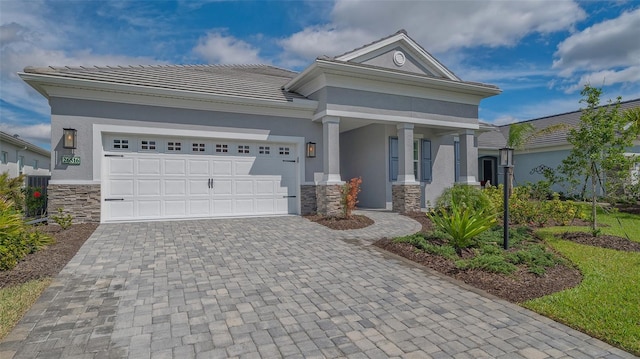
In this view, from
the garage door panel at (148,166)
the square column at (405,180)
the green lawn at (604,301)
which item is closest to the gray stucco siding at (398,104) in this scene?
the square column at (405,180)

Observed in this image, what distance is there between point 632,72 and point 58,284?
26.2 metres

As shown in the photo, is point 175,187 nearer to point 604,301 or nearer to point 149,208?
point 149,208

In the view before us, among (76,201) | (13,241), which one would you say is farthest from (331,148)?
(13,241)

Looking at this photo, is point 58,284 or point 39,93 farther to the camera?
point 39,93

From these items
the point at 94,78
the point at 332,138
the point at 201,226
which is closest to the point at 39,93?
the point at 94,78

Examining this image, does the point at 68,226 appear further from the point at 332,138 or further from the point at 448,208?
the point at 448,208

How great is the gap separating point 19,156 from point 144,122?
49.2ft

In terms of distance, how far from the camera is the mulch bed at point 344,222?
8938 mm

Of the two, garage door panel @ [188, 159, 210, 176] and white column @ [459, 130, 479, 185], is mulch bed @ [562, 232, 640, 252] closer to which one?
white column @ [459, 130, 479, 185]

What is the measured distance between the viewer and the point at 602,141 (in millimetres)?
7012

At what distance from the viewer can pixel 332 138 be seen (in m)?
10.7

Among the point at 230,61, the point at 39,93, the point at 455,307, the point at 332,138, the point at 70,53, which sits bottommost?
the point at 455,307

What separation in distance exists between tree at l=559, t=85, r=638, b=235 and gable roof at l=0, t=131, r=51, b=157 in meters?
21.9

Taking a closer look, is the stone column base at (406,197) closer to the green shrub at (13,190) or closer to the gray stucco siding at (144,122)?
the gray stucco siding at (144,122)
